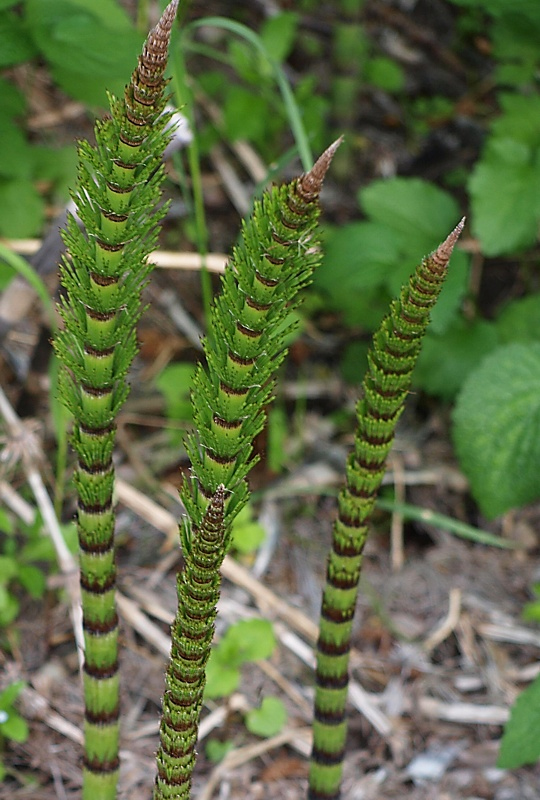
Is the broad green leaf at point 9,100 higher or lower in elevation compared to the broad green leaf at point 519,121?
lower

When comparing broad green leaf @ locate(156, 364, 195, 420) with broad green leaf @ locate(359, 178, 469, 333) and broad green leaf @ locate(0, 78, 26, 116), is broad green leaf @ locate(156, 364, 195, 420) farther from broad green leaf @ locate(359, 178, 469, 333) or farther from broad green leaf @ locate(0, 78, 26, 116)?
broad green leaf @ locate(0, 78, 26, 116)

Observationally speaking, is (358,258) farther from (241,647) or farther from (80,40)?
(241,647)

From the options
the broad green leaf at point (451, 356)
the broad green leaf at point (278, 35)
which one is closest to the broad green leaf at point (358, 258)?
the broad green leaf at point (451, 356)

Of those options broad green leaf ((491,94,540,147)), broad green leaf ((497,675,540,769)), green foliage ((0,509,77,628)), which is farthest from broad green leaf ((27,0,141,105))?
broad green leaf ((497,675,540,769))

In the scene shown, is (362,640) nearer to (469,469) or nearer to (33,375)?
(469,469)

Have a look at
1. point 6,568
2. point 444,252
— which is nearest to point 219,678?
point 6,568

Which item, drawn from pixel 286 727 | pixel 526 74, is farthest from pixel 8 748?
pixel 526 74

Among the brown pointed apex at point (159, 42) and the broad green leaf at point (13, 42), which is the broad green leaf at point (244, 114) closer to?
the broad green leaf at point (13, 42)
